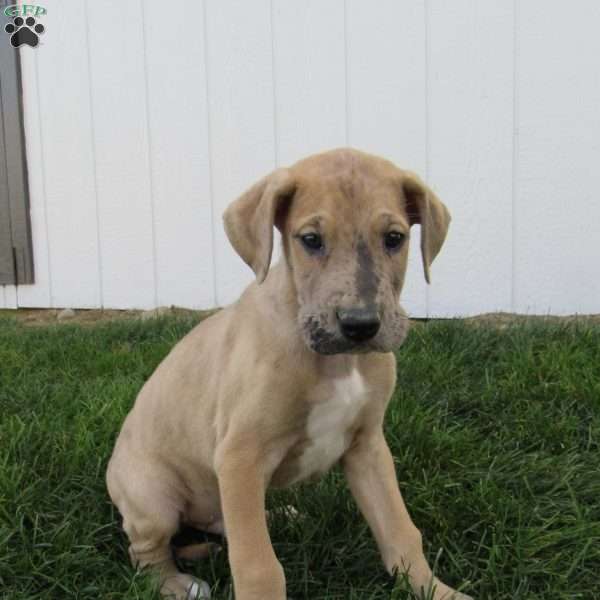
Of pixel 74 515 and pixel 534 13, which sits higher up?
pixel 534 13

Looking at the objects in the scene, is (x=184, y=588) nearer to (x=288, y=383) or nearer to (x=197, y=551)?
(x=197, y=551)

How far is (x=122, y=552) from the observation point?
271 cm

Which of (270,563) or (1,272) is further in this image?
(1,272)

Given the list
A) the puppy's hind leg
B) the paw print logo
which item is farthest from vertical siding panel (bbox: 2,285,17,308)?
the puppy's hind leg

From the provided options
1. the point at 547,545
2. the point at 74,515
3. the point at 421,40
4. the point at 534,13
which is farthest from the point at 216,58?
the point at 547,545

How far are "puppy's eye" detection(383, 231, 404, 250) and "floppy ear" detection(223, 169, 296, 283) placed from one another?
1.04 feet

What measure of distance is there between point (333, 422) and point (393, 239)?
618mm

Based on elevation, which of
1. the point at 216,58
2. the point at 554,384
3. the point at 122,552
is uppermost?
the point at 216,58

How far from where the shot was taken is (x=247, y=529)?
218 cm

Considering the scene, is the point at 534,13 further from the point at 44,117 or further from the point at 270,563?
the point at 270,563

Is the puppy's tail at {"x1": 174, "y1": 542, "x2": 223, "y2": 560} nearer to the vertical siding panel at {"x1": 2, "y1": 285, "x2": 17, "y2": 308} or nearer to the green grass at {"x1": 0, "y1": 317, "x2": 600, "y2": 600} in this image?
the green grass at {"x1": 0, "y1": 317, "x2": 600, "y2": 600}

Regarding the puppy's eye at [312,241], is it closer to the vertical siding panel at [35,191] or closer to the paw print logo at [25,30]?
the vertical siding panel at [35,191]

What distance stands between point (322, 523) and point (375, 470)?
0.31 meters

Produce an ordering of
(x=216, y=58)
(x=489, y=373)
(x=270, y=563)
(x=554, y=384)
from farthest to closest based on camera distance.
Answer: (x=216, y=58), (x=489, y=373), (x=554, y=384), (x=270, y=563)
